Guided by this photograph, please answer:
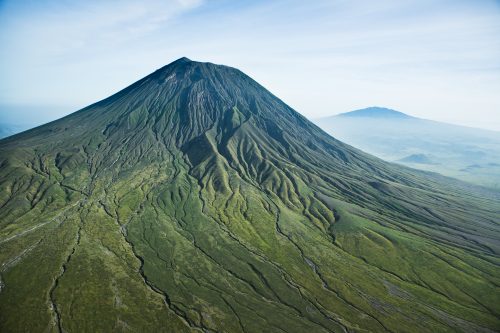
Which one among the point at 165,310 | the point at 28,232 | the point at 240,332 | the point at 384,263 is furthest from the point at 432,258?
the point at 28,232

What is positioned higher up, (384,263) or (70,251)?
(70,251)

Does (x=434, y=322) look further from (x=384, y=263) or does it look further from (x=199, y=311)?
(x=199, y=311)

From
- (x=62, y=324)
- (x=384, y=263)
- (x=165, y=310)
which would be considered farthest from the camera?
(x=384, y=263)

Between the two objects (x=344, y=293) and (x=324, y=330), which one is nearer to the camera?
(x=324, y=330)

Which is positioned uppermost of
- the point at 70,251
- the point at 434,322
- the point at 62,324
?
the point at 70,251

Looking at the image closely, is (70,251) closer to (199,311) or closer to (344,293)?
(199,311)

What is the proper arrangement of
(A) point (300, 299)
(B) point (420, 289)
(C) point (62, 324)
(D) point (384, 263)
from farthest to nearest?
(D) point (384, 263) → (B) point (420, 289) → (A) point (300, 299) → (C) point (62, 324)

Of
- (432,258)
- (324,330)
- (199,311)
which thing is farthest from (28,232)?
(432,258)

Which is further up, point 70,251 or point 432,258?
point 70,251

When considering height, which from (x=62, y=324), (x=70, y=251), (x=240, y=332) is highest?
(x=70, y=251)
